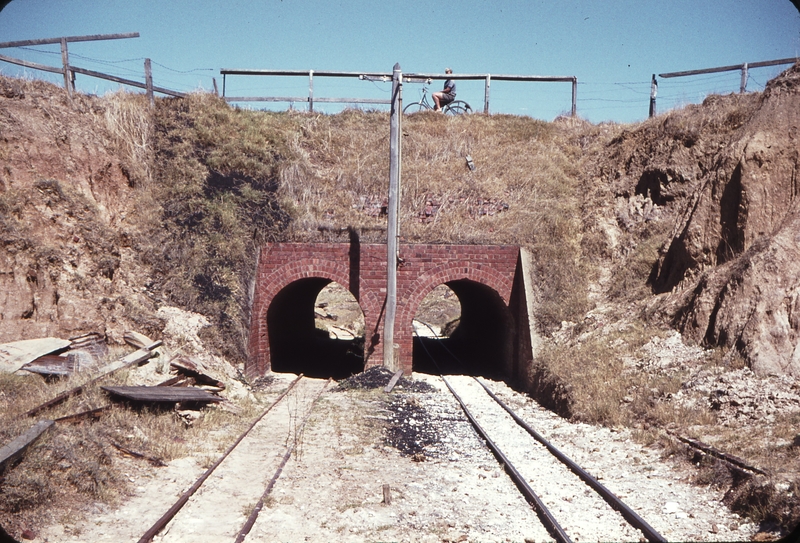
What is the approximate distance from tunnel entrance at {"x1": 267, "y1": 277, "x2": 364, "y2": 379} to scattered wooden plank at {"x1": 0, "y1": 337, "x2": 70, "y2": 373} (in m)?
5.77

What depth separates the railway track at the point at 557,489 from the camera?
21.1 ft

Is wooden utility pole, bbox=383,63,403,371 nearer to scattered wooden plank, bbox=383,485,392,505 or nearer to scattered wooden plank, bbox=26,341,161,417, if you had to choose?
scattered wooden plank, bbox=26,341,161,417

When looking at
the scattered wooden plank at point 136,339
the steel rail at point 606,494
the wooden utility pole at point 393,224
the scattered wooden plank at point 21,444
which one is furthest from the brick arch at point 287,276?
the scattered wooden plank at point 21,444

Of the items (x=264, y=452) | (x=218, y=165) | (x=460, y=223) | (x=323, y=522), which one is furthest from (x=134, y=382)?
(x=460, y=223)

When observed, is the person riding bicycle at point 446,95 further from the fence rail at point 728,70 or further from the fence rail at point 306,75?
the fence rail at point 728,70

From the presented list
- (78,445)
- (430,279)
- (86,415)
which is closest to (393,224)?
(430,279)

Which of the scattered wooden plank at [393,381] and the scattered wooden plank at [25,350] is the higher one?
the scattered wooden plank at [25,350]

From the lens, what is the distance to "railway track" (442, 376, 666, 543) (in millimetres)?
6445

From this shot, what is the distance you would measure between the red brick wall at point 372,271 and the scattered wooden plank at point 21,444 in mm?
8336

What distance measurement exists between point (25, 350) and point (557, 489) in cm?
929

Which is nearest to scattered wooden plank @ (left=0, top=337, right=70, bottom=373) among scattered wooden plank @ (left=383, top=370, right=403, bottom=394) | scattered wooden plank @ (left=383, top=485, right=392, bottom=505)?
scattered wooden plank @ (left=383, top=370, right=403, bottom=394)

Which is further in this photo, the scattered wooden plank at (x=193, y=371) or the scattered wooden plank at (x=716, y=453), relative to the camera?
the scattered wooden plank at (x=193, y=371)

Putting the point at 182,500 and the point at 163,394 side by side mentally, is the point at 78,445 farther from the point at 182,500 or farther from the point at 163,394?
the point at 163,394

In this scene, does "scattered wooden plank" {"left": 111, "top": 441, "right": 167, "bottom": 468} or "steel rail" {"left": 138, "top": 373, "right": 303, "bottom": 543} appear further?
"scattered wooden plank" {"left": 111, "top": 441, "right": 167, "bottom": 468}
